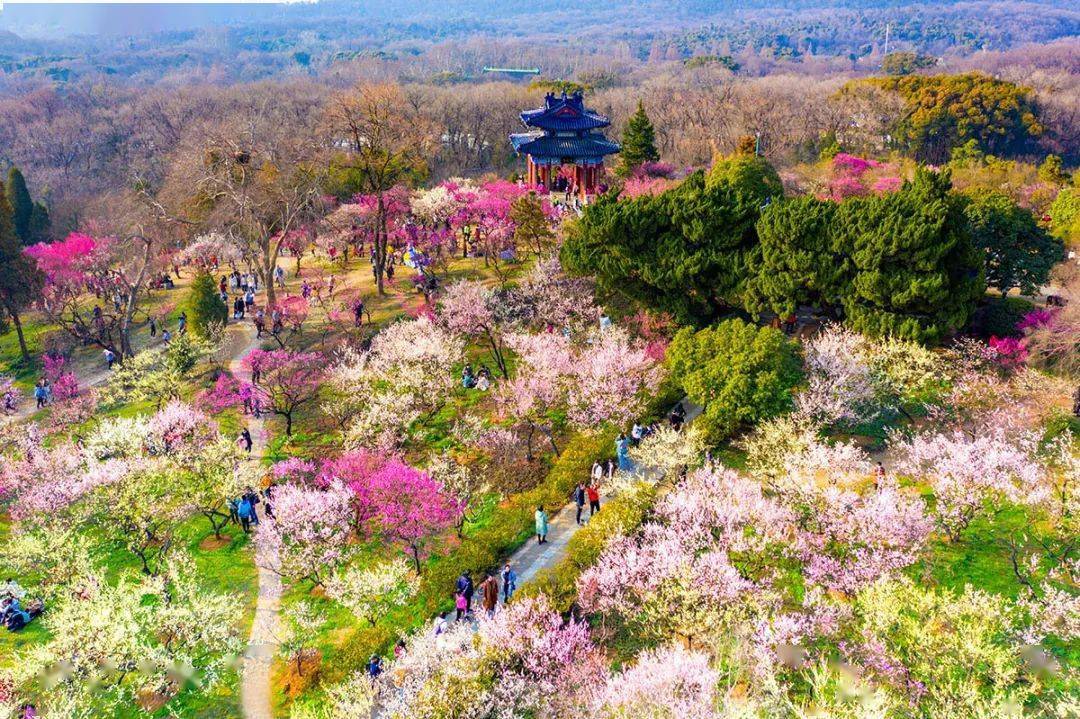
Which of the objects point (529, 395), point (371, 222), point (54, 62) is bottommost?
point (529, 395)

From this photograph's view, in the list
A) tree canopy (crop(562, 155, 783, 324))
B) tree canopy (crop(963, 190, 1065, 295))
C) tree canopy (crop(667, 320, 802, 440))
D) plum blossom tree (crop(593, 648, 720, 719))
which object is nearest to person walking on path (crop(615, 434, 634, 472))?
tree canopy (crop(667, 320, 802, 440))

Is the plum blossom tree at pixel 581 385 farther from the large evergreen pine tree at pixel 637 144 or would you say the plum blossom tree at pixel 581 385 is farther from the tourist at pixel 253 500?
the large evergreen pine tree at pixel 637 144

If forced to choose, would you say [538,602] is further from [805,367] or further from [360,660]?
[805,367]

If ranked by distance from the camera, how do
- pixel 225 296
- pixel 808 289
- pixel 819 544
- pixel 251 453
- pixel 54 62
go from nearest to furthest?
1. pixel 819 544
2. pixel 251 453
3. pixel 808 289
4. pixel 225 296
5. pixel 54 62

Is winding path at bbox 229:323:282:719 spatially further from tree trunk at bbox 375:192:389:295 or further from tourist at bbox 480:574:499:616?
tree trunk at bbox 375:192:389:295

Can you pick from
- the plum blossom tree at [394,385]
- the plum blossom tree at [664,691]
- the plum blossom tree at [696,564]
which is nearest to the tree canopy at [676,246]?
the plum blossom tree at [394,385]

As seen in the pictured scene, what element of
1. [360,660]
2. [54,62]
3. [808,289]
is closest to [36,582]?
[360,660]

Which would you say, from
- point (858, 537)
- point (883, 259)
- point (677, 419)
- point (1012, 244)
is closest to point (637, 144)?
point (1012, 244)
